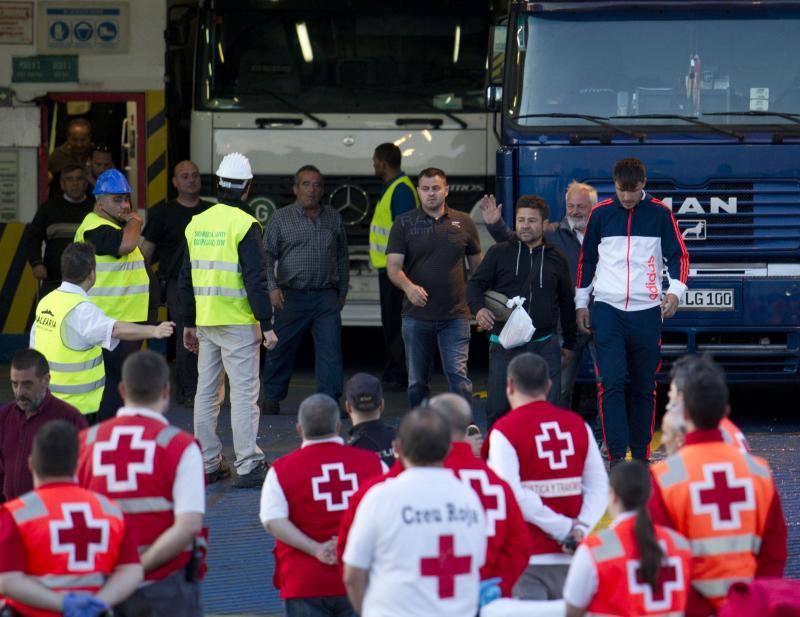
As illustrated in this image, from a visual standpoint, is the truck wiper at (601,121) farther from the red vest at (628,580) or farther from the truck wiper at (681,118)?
the red vest at (628,580)

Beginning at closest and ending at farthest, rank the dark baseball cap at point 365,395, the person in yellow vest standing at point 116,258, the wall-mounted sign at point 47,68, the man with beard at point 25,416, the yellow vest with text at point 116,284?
the dark baseball cap at point 365,395 → the man with beard at point 25,416 → the person in yellow vest standing at point 116,258 → the yellow vest with text at point 116,284 → the wall-mounted sign at point 47,68

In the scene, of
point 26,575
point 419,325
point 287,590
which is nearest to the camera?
point 26,575

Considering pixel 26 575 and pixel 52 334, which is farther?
pixel 52 334

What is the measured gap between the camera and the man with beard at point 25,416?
6277 millimetres

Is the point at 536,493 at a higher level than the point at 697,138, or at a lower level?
lower

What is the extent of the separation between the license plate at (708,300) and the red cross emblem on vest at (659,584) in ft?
19.2

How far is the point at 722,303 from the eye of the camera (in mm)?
10281

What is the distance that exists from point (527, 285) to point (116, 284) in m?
2.42

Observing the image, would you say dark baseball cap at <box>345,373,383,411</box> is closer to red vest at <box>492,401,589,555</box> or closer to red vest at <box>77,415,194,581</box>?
red vest at <box>492,401,589,555</box>

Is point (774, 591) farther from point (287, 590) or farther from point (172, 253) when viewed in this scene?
point (172, 253)

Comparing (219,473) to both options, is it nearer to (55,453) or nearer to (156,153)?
(55,453)

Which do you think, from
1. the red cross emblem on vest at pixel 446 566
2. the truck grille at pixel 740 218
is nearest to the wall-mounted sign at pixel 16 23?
the truck grille at pixel 740 218

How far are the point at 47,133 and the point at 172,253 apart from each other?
261 cm

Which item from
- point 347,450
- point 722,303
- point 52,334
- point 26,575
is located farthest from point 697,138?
point 26,575
